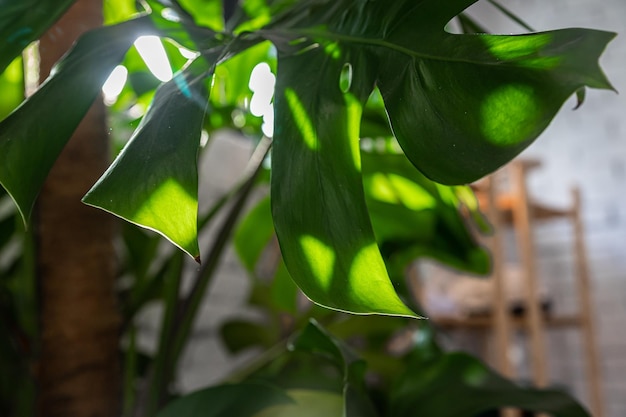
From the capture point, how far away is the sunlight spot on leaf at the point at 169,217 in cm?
25

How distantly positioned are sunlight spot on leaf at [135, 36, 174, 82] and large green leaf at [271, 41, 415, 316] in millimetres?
359

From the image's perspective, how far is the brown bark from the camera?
505 mm

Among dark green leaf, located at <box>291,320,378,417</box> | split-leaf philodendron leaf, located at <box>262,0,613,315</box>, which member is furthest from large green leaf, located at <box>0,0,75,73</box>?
dark green leaf, located at <box>291,320,378,417</box>

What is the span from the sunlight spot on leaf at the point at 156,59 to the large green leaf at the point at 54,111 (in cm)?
33

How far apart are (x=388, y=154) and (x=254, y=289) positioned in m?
0.36

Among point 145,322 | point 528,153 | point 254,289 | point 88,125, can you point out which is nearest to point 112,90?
point 88,125

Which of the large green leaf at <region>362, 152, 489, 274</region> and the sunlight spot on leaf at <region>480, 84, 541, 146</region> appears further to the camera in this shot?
the large green leaf at <region>362, 152, 489, 274</region>

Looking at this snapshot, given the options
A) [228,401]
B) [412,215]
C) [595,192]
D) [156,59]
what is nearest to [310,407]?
[228,401]

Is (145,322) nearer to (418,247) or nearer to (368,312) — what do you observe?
(418,247)

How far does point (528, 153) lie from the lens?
3.88 metres

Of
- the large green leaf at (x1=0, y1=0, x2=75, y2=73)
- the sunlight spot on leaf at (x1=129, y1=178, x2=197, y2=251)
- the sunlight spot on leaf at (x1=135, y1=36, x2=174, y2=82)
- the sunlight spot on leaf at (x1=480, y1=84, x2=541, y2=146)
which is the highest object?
the large green leaf at (x1=0, y1=0, x2=75, y2=73)

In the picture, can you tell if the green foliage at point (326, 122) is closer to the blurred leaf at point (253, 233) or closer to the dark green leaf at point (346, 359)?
the dark green leaf at point (346, 359)

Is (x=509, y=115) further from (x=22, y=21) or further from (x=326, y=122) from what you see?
(x=22, y=21)

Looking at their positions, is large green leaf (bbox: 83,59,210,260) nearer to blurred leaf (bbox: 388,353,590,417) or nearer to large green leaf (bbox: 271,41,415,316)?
large green leaf (bbox: 271,41,415,316)
